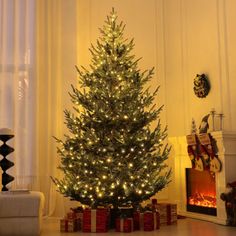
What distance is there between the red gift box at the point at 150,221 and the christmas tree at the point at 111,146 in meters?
0.20

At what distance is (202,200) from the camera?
17.6 ft

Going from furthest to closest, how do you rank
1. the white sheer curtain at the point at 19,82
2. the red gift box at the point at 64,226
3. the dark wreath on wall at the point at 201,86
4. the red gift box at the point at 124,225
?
the white sheer curtain at the point at 19,82
the dark wreath on wall at the point at 201,86
the red gift box at the point at 64,226
the red gift box at the point at 124,225

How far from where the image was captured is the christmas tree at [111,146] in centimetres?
455

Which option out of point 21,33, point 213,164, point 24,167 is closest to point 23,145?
point 24,167

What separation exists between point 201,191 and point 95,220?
1639mm

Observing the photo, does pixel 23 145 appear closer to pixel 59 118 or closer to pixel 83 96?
pixel 59 118

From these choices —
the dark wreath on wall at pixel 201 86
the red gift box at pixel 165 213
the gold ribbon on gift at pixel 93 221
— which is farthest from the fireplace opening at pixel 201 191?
the gold ribbon on gift at pixel 93 221

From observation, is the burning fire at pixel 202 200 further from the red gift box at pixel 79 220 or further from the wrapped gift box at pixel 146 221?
the red gift box at pixel 79 220

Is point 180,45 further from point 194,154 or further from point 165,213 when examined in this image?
point 165,213

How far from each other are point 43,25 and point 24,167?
199cm

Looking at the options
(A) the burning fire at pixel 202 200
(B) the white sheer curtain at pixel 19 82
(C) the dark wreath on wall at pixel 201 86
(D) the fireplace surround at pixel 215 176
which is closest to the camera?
(D) the fireplace surround at pixel 215 176

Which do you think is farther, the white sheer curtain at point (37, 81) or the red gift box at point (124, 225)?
the white sheer curtain at point (37, 81)

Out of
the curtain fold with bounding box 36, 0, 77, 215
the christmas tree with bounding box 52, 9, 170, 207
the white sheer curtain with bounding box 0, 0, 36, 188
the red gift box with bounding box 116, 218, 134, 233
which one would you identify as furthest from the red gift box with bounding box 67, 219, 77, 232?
the white sheer curtain with bounding box 0, 0, 36, 188

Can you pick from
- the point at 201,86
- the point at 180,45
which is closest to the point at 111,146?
the point at 201,86
